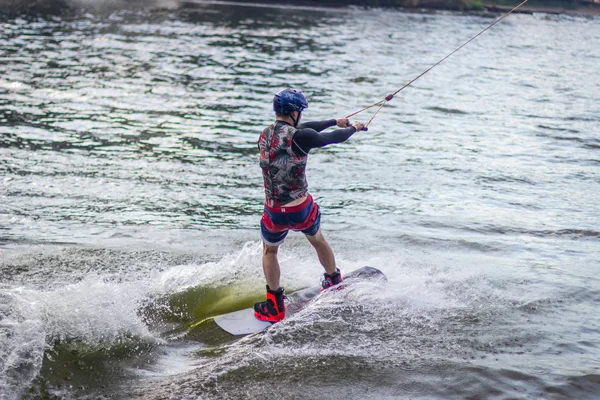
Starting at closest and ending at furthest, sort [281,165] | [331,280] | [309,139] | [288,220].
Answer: [309,139] → [281,165] → [288,220] → [331,280]

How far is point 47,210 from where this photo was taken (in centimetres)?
1162

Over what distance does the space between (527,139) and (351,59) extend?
1583 cm

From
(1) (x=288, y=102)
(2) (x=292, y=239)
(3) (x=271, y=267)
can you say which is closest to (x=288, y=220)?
(3) (x=271, y=267)

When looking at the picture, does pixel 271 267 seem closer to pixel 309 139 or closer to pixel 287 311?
pixel 287 311

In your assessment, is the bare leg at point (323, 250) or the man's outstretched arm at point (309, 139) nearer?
the man's outstretched arm at point (309, 139)

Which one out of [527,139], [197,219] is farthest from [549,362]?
[527,139]

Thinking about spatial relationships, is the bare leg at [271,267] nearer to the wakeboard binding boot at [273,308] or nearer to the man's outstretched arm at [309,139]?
the wakeboard binding boot at [273,308]

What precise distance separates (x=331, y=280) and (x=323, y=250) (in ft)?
1.50

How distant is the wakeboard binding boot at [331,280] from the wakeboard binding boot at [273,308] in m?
0.68

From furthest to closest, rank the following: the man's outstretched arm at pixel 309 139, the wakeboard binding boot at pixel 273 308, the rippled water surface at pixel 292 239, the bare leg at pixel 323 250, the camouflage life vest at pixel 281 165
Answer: the bare leg at pixel 323 250, the wakeboard binding boot at pixel 273 308, the camouflage life vest at pixel 281 165, the man's outstretched arm at pixel 309 139, the rippled water surface at pixel 292 239

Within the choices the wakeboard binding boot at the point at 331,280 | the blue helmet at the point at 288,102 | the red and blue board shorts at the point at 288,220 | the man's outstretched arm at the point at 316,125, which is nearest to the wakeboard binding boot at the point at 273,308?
the red and blue board shorts at the point at 288,220

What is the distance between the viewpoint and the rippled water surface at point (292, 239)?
6.79 meters

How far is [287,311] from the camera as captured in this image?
8.06 meters

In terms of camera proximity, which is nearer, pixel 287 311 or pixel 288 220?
pixel 288 220
